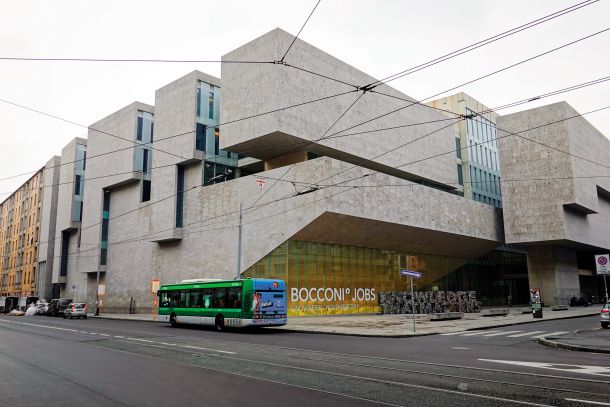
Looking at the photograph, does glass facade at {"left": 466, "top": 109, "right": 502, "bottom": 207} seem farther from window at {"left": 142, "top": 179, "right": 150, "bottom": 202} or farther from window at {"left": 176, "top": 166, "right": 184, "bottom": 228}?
window at {"left": 142, "top": 179, "right": 150, "bottom": 202}

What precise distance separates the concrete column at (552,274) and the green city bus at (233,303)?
38415 mm

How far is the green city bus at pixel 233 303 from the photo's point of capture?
23938 mm

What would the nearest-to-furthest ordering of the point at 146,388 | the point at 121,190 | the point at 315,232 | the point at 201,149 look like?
the point at 146,388 < the point at 315,232 < the point at 201,149 < the point at 121,190

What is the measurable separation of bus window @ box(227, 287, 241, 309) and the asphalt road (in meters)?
8.38

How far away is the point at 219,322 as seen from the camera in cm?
2561

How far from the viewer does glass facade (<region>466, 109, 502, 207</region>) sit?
206 feet

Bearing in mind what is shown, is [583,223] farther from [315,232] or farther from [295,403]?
[295,403]

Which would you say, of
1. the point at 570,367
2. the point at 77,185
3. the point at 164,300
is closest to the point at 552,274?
the point at 164,300

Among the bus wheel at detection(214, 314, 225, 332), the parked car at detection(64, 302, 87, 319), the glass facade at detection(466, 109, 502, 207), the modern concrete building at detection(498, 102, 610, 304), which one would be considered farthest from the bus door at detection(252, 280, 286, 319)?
the glass facade at detection(466, 109, 502, 207)

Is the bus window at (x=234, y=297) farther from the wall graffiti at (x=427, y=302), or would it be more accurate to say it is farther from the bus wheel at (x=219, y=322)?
the wall graffiti at (x=427, y=302)

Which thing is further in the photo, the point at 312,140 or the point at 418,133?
the point at 418,133

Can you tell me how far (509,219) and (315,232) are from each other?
25.7 metres

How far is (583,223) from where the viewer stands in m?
52.6

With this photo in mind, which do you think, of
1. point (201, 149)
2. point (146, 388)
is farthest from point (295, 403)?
point (201, 149)
